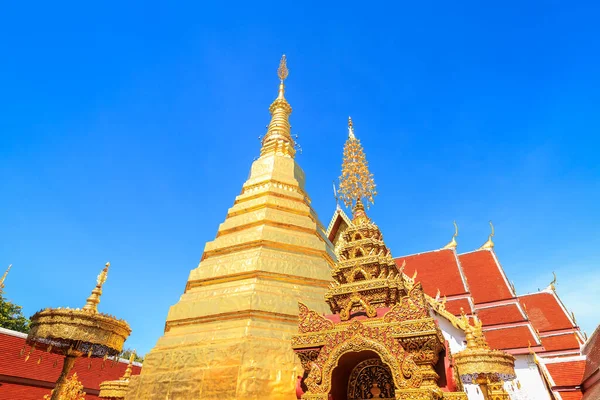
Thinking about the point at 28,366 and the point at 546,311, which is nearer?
the point at 28,366

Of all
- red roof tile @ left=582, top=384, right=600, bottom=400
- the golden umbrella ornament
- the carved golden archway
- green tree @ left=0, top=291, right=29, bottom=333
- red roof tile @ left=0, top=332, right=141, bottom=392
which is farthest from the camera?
green tree @ left=0, top=291, right=29, bottom=333

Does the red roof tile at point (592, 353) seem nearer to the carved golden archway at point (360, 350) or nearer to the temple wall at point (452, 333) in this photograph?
the temple wall at point (452, 333)

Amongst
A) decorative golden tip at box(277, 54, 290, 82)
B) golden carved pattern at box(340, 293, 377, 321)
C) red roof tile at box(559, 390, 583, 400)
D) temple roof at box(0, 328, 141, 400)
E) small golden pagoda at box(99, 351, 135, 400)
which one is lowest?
small golden pagoda at box(99, 351, 135, 400)

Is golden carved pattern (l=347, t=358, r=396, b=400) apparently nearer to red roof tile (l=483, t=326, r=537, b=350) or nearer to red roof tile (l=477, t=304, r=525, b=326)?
red roof tile (l=483, t=326, r=537, b=350)

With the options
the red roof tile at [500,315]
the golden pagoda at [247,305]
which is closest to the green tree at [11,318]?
the golden pagoda at [247,305]

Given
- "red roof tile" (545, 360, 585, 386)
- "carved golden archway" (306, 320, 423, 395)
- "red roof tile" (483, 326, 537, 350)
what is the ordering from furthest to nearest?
"red roof tile" (483, 326, 537, 350)
"red roof tile" (545, 360, 585, 386)
"carved golden archway" (306, 320, 423, 395)

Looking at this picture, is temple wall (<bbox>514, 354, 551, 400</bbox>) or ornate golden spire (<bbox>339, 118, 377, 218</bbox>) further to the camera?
temple wall (<bbox>514, 354, 551, 400</bbox>)

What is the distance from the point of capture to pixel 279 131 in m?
11.8

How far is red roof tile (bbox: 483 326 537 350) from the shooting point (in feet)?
33.7

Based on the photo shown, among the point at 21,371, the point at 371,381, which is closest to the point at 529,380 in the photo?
the point at 371,381

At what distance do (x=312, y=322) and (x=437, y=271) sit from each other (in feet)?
32.4

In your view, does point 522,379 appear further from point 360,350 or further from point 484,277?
point 360,350

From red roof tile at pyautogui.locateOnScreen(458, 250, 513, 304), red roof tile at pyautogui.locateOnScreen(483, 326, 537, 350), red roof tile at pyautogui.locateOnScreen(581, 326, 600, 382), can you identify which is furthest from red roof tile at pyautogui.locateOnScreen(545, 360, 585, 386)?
red roof tile at pyautogui.locateOnScreen(458, 250, 513, 304)

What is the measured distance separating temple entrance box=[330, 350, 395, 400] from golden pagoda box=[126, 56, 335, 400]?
143cm
